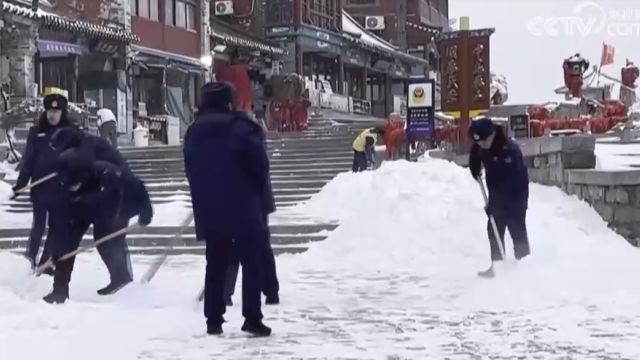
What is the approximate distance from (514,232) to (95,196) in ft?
13.0

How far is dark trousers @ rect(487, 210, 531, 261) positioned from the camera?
855 centimetres

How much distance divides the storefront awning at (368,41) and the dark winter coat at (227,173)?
3492 centimetres

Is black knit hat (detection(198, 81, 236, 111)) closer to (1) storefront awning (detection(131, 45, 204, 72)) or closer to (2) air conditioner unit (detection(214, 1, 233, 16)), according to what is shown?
(1) storefront awning (detection(131, 45, 204, 72))

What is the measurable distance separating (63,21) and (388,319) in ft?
61.0

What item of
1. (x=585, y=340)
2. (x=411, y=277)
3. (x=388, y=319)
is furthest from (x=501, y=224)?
(x=585, y=340)

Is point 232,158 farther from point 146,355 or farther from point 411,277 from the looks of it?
point 411,277

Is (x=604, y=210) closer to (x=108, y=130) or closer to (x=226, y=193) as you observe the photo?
(x=226, y=193)

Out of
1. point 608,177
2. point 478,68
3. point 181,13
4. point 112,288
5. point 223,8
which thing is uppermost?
point 223,8

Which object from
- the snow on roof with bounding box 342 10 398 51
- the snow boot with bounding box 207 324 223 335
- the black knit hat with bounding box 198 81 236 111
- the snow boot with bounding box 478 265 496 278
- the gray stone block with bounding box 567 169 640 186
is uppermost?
the snow on roof with bounding box 342 10 398 51

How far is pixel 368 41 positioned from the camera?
43.1 meters

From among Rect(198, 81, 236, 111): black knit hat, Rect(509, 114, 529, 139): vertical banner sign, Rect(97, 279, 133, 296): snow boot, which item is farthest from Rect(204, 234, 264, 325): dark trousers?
Rect(509, 114, 529, 139): vertical banner sign

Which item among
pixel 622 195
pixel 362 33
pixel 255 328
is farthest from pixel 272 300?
pixel 362 33

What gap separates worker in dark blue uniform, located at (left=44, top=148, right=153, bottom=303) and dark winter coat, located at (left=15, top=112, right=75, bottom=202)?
567 mm

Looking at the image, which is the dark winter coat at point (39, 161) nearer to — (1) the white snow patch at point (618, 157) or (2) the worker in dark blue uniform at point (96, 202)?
(2) the worker in dark blue uniform at point (96, 202)
